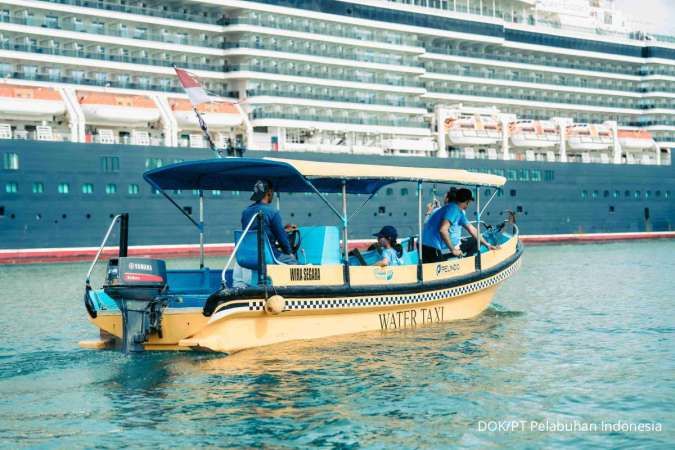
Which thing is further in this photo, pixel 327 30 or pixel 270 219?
pixel 327 30

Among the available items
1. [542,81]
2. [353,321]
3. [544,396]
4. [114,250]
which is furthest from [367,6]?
[544,396]

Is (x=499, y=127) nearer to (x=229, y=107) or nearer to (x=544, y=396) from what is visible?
(x=229, y=107)

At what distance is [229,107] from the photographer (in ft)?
120

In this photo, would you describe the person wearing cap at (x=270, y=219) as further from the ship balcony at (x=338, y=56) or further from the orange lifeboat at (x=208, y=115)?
the ship balcony at (x=338, y=56)

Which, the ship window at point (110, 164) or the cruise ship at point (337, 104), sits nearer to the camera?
the cruise ship at point (337, 104)

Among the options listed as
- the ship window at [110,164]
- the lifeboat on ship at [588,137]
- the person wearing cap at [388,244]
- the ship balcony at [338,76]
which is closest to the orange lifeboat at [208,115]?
the ship balcony at [338,76]

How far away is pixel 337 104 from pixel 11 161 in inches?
557

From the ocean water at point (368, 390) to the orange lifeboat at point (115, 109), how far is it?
727 inches

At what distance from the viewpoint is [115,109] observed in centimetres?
3334

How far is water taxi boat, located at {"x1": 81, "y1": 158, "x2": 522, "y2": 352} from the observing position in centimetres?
1139

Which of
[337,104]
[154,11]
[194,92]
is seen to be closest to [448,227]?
[194,92]

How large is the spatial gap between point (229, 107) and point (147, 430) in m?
28.8

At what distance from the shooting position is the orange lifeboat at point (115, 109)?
3294cm

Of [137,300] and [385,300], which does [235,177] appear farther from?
[137,300]
